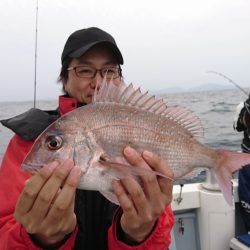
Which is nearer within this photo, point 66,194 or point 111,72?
point 66,194

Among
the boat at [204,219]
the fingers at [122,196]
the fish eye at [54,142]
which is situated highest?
the fish eye at [54,142]

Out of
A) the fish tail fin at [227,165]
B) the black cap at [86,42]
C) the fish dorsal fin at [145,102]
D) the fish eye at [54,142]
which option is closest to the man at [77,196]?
the black cap at [86,42]

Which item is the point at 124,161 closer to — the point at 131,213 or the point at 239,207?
the point at 131,213

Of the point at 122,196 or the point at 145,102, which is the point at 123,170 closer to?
the point at 122,196

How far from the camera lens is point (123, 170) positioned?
1990 millimetres

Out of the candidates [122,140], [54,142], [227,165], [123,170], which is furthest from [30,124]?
[227,165]

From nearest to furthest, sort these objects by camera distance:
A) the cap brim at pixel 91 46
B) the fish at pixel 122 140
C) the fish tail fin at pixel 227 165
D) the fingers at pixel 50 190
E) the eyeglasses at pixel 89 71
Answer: the fingers at pixel 50 190 → the fish at pixel 122 140 → the fish tail fin at pixel 227 165 → the cap brim at pixel 91 46 → the eyeglasses at pixel 89 71

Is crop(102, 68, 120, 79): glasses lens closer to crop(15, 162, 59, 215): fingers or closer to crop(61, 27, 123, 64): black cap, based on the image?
crop(61, 27, 123, 64): black cap

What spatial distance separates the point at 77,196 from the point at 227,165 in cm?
120

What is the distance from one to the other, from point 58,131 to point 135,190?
1.96ft

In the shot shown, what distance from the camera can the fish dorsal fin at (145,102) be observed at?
224cm

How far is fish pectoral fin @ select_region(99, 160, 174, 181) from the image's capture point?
1974 mm

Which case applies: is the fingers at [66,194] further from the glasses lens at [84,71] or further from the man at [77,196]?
the glasses lens at [84,71]

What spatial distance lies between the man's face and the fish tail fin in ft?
3.56
